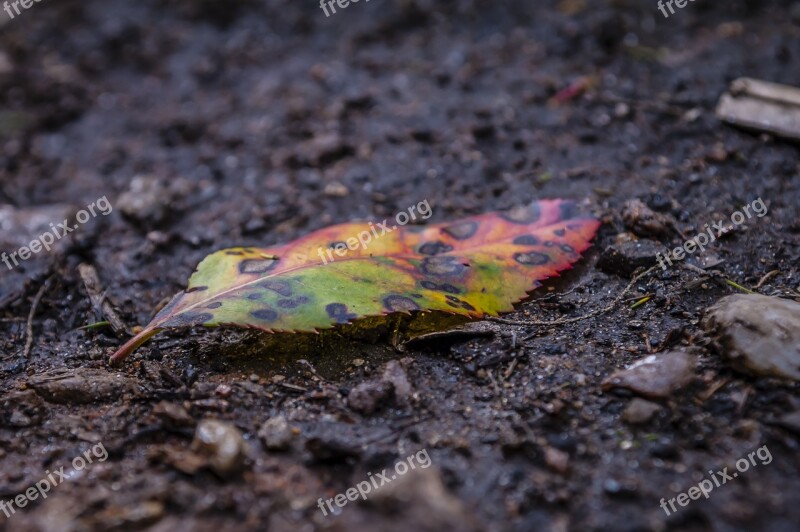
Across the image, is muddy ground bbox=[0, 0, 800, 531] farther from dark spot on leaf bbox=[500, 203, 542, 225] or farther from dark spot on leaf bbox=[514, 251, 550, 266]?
dark spot on leaf bbox=[500, 203, 542, 225]

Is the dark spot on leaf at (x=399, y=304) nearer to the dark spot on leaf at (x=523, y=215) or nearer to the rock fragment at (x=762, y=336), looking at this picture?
the dark spot on leaf at (x=523, y=215)

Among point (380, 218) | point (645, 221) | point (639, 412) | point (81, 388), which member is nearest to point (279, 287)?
point (81, 388)

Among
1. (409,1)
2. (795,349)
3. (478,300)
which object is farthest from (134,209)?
(795,349)

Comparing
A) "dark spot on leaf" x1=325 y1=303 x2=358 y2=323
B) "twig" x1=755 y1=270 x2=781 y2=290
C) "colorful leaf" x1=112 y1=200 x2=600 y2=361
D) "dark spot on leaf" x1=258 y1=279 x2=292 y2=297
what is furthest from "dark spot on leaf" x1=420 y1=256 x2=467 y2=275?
"twig" x1=755 y1=270 x2=781 y2=290

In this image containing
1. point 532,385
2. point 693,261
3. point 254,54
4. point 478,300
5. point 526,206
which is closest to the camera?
point 532,385

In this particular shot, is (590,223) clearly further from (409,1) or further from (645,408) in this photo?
(409,1)

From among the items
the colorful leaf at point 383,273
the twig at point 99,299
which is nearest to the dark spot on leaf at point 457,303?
the colorful leaf at point 383,273
